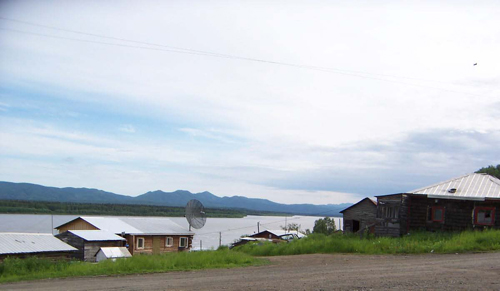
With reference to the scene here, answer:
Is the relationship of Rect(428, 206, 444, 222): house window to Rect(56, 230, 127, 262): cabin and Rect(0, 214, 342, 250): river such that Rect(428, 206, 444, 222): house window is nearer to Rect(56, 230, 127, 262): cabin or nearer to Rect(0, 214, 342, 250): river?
Rect(0, 214, 342, 250): river

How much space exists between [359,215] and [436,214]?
52.8 feet

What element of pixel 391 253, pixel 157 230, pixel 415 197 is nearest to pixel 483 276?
pixel 391 253

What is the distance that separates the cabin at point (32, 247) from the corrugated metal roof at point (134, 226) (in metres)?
8.64

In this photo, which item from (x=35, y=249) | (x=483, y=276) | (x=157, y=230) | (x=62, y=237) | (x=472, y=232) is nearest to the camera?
(x=483, y=276)

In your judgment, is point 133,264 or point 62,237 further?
point 62,237

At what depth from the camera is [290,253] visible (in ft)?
74.0

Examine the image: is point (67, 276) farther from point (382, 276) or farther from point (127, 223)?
point (127, 223)

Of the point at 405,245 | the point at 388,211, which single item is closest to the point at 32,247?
the point at 388,211

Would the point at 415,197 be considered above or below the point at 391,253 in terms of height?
above

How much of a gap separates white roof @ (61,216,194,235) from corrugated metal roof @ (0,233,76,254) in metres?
8.61

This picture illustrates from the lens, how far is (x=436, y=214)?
22859 mm

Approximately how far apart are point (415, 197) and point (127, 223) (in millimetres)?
26655

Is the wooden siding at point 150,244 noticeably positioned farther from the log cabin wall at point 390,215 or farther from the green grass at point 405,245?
the log cabin wall at point 390,215

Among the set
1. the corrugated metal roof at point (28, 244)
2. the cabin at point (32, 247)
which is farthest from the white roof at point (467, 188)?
the corrugated metal roof at point (28, 244)
